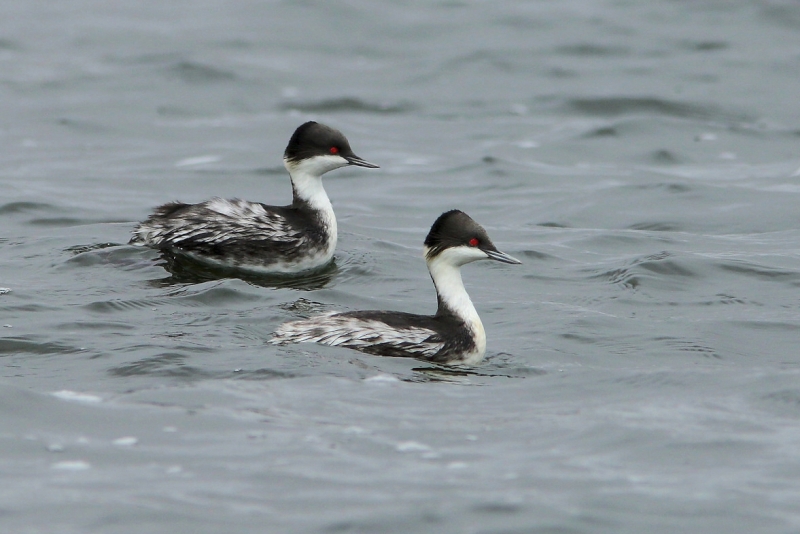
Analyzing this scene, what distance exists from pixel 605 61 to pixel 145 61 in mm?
8838

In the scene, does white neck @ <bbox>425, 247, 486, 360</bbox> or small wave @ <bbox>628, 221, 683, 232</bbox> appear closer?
white neck @ <bbox>425, 247, 486, 360</bbox>

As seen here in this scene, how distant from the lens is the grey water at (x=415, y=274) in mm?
7496

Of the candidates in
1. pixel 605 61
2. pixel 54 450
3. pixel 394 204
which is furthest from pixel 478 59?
pixel 54 450

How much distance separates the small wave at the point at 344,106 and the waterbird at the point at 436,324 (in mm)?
12058

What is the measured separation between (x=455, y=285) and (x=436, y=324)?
18.1 inches

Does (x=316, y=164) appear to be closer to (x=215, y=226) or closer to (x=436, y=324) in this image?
(x=215, y=226)

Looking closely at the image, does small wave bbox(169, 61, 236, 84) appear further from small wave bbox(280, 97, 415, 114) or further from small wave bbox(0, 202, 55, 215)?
small wave bbox(0, 202, 55, 215)

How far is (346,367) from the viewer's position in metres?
9.57

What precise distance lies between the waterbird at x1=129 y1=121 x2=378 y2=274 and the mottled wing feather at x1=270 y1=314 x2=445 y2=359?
10.2 ft

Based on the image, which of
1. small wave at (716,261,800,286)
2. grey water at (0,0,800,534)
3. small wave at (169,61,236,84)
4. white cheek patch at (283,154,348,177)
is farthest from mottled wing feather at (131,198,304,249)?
small wave at (169,61,236,84)

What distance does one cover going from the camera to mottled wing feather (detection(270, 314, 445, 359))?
9.98 meters

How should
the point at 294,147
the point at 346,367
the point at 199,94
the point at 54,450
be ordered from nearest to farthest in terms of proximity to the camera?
the point at 54,450 → the point at 346,367 → the point at 294,147 → the point at 199,94

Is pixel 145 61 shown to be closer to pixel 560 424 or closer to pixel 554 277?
pixel 554 277

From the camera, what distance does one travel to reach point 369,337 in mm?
9984
